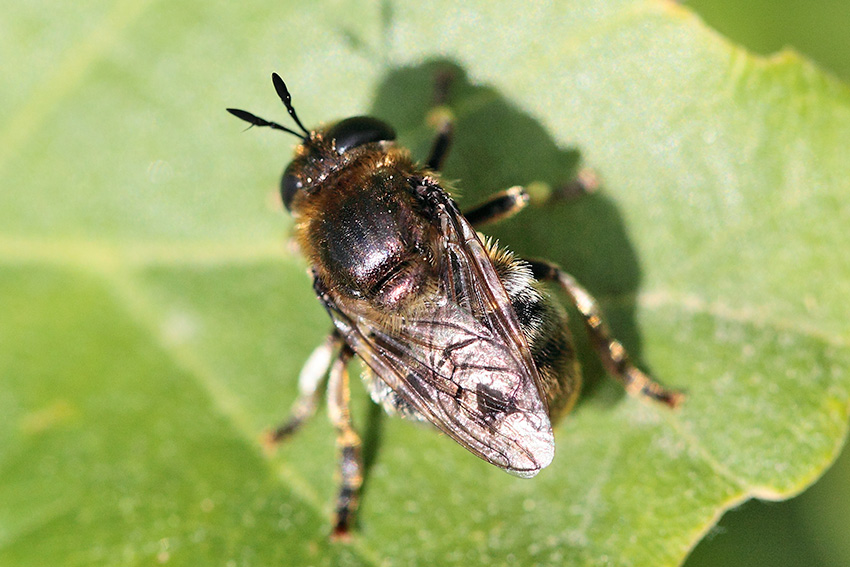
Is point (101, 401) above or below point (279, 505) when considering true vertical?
above

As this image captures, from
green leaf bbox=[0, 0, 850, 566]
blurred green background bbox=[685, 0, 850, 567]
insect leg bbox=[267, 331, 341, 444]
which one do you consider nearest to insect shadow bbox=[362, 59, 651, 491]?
green leaf bbox=[0, 0, 850, 566]

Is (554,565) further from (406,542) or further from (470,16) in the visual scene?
(470,16)

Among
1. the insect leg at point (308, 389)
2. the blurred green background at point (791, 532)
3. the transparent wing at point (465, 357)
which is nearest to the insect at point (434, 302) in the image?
the transparent wing at point (465, 357)

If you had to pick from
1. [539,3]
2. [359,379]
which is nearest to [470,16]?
[539,3]

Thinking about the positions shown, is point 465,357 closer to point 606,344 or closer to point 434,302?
point 434,302

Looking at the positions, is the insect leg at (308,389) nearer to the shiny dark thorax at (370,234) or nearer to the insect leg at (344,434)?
the insect leg at (344,434)

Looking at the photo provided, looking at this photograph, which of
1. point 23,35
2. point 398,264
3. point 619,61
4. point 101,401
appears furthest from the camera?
point 23,35
